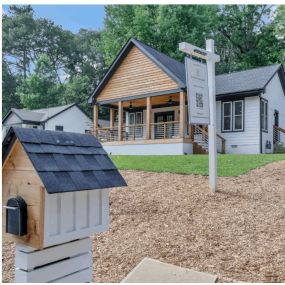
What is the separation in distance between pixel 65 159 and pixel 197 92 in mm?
5047

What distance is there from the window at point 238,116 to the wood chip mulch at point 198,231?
9591 millimetres

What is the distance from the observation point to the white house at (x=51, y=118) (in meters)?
28.1

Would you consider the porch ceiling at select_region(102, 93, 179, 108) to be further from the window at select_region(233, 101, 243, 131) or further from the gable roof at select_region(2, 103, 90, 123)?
the gable roof at select_region(2, 103, 90, 123)

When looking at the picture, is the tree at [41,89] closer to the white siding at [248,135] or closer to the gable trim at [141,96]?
the gable trim at [141,96]

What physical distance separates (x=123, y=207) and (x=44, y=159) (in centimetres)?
423

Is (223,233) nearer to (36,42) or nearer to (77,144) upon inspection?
(77,144)

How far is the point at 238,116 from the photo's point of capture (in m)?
16.8

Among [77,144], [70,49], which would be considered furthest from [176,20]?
[77,144]

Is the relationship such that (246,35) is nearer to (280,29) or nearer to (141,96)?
(280,29)

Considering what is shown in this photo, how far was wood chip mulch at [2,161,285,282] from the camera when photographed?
13.6 feet

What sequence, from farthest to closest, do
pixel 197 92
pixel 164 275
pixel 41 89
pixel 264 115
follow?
pixel 41 89 < pixel 264 115 < pixel 197 92 < pixel 164 275

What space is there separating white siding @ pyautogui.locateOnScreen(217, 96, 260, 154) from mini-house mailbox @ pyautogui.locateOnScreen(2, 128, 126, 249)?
14.7 meters

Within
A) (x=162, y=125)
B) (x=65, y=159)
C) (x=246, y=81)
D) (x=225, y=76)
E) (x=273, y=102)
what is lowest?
(x=65, y=159)

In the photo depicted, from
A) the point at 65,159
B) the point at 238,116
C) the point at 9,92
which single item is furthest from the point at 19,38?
the point at 65,159
